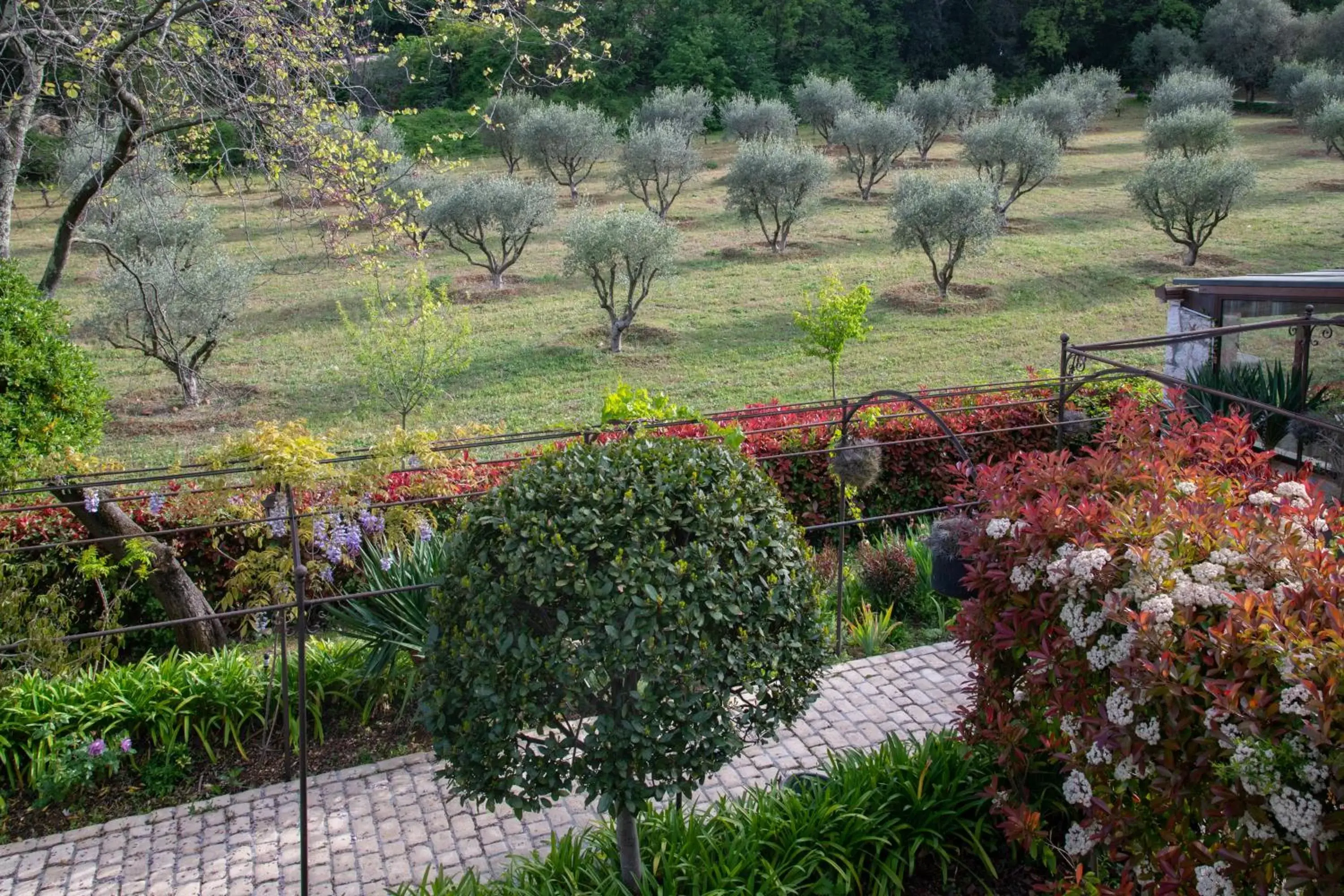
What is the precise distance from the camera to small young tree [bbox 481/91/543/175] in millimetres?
31844

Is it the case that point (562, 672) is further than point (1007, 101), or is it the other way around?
point (1007, 101)

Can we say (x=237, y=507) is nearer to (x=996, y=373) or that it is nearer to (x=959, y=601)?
(x=959, y=601)

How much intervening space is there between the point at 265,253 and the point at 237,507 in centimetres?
2082

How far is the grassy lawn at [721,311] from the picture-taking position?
56.3 feet

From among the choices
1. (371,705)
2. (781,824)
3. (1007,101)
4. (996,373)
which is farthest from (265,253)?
(1007,101)

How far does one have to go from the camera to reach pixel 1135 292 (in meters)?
21.3

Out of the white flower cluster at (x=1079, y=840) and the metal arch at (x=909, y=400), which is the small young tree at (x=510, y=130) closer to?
the metal arch at (x=909, y=400)

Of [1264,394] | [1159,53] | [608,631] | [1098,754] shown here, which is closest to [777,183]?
[1264,394]

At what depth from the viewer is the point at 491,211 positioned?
75.2 ft

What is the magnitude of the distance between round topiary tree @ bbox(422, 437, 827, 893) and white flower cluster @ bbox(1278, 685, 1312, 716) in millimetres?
1598

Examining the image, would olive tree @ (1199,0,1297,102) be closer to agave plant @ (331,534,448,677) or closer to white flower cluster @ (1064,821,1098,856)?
agave plant @ (331,534,448,677)

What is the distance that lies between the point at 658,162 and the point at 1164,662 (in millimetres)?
26979

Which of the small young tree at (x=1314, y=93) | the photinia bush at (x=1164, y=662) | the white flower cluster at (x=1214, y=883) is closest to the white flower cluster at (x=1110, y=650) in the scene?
the photinia bush at (x=1164, y=662)

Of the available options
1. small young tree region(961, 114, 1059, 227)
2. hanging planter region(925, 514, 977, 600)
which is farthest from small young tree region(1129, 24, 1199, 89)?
hanging planter region(925, 514, 977, 600)
